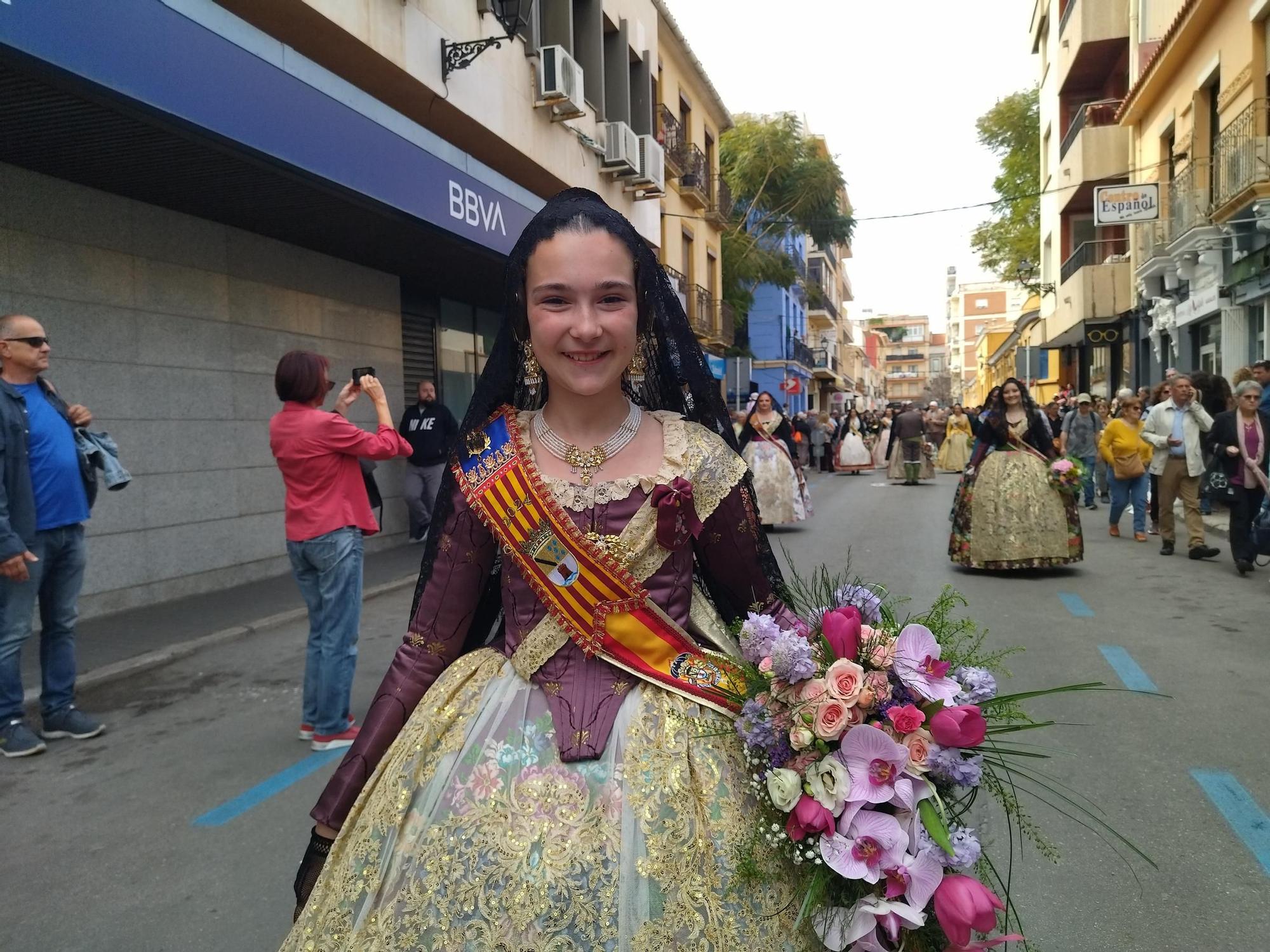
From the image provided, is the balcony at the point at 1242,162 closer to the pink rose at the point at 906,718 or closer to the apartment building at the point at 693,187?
the apartment building at the point at 693,187

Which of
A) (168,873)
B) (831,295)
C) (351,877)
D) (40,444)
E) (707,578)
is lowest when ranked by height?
(168,873)

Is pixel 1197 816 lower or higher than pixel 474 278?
lower

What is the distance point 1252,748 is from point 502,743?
4.08 meters

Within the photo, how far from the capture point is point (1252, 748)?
4238mm

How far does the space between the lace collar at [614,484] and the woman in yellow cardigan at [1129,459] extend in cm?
Result: 971

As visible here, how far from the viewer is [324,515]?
446cm

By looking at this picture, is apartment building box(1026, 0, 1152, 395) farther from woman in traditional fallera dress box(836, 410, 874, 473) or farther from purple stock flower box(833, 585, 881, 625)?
purple stock flower box(833, 585, 881, 625)

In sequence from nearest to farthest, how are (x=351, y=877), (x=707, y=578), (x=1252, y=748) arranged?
1. (x=351, y=877)
2. (x=707, y=578)
3. (x=1252, y=748)

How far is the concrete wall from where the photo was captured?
6902 millimetres

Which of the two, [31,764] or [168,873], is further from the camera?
[31,764]

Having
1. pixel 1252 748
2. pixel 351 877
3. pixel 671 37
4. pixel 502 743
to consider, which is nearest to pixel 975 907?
pixel 502 743

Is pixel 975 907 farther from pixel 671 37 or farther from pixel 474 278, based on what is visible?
pixel 671 37

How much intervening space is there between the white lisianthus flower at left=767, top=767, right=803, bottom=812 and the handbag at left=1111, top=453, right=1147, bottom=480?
34.1 ft

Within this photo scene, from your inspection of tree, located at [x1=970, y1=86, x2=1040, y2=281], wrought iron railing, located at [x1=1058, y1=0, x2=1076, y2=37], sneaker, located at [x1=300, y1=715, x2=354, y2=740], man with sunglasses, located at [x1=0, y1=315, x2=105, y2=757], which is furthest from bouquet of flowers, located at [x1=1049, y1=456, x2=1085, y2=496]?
tree, located at [x1=970, y1=86, x2=1040, y2=281]
